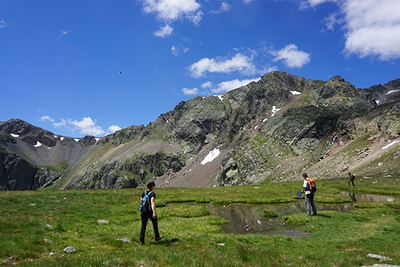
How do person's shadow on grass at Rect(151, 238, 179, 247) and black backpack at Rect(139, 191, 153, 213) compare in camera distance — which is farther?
black backpack at Rect(139, 191, 153, 213)

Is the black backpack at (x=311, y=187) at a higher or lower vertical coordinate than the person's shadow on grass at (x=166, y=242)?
higher

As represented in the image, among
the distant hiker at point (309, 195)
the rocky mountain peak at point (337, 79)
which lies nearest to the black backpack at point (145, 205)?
the distant hiker at point (309, 195)

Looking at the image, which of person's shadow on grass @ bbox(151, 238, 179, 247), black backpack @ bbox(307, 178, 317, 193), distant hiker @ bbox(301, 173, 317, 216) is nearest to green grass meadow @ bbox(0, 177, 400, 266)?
person's shadow on grass @ bbox(151, 238, 179, 247)

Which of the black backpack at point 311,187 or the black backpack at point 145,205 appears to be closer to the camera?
the black backpack at point 145,205

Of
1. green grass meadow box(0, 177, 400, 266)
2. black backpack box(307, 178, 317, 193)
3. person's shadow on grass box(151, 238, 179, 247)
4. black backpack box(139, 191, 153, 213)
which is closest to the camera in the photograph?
green grass meadow box(0, 177, 400, 266)

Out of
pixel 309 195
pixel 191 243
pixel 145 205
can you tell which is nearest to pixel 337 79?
pixel 309 195

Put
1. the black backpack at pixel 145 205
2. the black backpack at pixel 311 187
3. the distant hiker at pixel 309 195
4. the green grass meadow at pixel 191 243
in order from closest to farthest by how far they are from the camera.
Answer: the green grass meadow at pixel 191 243
the black backpack at pixel 145 205
the distant hiker at pixel 309 195
the black backpack at pixel 311 187

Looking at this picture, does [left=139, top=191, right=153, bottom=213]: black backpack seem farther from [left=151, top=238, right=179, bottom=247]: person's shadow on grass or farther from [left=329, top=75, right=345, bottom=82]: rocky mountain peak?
[left=329, top=75, right=345, bottom=82]: rocky mountain peak

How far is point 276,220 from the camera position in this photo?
70.9 feet

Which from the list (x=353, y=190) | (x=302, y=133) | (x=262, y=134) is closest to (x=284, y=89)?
(x=262, y=134)

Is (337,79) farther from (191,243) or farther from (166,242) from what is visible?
(166,242)

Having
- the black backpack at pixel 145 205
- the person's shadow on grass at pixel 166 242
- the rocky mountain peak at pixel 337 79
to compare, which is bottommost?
the person's shadow on grass at pixel 166 242

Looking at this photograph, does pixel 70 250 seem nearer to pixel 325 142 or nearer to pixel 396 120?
pixel 396 120

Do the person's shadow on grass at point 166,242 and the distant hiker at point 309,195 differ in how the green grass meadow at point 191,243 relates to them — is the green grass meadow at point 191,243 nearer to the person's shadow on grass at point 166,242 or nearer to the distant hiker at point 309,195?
the person's shadow on grass at point 166,242
